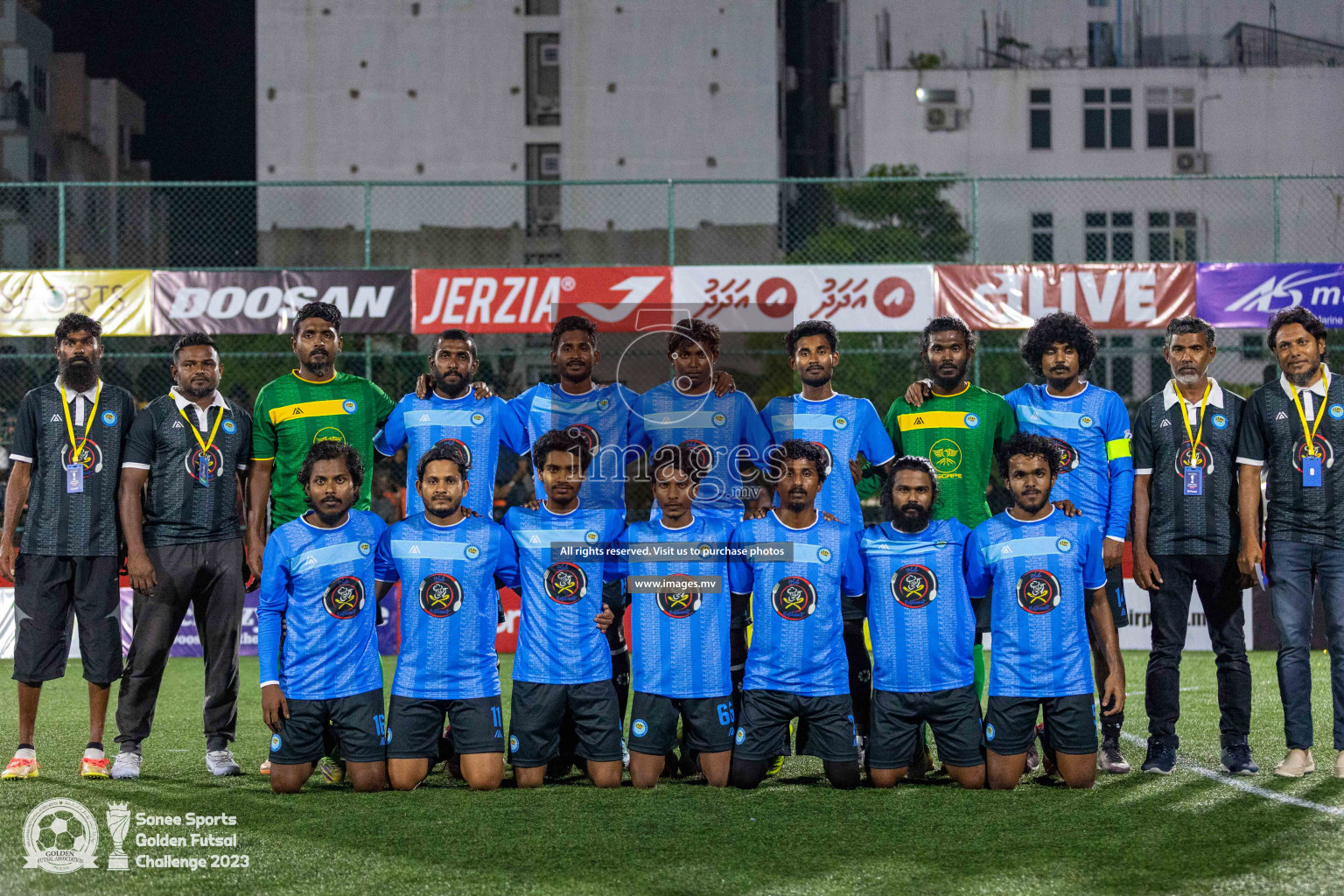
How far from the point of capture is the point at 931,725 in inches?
220

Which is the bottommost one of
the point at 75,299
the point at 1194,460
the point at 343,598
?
the point at 343,598

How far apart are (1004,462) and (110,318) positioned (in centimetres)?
1060

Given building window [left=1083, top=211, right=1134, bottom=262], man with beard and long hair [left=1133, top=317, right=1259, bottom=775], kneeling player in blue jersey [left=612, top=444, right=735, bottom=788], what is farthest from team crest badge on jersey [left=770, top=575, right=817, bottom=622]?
building window [left=1083, top=211, right=1134, bottom=262]

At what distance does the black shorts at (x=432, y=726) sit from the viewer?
5.60 metres

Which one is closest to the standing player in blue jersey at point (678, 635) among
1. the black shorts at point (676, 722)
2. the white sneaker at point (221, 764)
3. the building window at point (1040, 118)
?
the black shorts at point (676, 722)

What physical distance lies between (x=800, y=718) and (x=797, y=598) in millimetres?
517

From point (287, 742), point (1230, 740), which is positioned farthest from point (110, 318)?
point (1230, 740)

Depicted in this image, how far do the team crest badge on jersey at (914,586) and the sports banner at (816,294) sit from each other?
7679 millimetres

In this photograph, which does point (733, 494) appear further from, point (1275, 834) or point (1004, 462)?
point (1275, 834)

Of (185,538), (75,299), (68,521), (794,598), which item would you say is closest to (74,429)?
(68,521)

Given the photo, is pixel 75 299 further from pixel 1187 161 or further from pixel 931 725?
pixel 1187 161

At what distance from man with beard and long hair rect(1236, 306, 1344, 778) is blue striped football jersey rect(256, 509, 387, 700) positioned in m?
3.99

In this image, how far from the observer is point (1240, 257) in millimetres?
30984

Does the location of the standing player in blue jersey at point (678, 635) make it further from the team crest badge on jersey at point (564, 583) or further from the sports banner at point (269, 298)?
the sports banner at point (269, 298)
